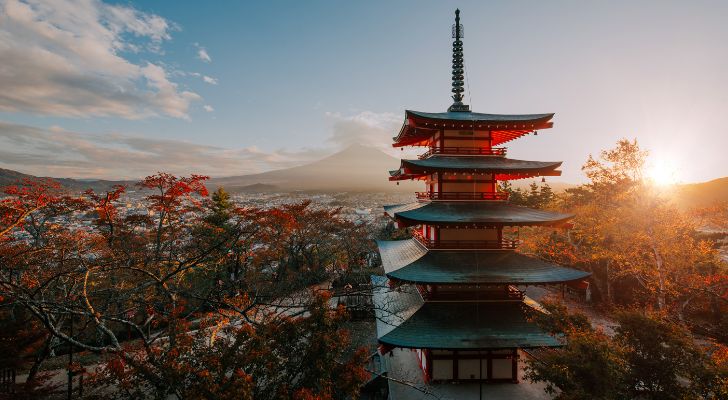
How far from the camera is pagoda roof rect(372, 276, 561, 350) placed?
35.5 ft

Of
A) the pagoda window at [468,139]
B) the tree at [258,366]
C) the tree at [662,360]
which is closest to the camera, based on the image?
the tree at [258,366]

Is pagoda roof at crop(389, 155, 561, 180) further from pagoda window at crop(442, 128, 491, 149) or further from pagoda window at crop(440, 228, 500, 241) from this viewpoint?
pagoda window at crop(440, 228, 500, 241)

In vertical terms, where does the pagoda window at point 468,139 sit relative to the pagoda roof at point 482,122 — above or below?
below

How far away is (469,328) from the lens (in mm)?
11414

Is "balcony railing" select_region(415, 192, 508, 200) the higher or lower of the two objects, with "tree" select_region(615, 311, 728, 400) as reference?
higher

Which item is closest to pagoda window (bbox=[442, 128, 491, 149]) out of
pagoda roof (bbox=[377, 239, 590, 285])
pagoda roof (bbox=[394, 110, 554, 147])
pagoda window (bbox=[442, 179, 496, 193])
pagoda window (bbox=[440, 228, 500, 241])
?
pagoda roof (bbox=[394, 110, 554, 147])

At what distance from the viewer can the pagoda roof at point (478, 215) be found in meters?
11.7

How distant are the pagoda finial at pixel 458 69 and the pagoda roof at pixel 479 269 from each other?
681cm

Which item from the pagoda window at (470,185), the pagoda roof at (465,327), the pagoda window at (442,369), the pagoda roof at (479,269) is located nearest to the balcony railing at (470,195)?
the pagoda window at (470,185)

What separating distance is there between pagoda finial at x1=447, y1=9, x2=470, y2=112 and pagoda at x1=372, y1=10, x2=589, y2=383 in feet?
2.44

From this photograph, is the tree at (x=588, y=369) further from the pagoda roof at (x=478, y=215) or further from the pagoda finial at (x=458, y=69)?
the pagoda finial at (x=458, y=69)

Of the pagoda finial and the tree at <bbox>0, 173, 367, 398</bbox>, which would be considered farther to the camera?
the pagoda finial

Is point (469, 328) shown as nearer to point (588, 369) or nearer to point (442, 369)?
point (442, 369)

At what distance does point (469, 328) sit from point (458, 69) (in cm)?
1165
